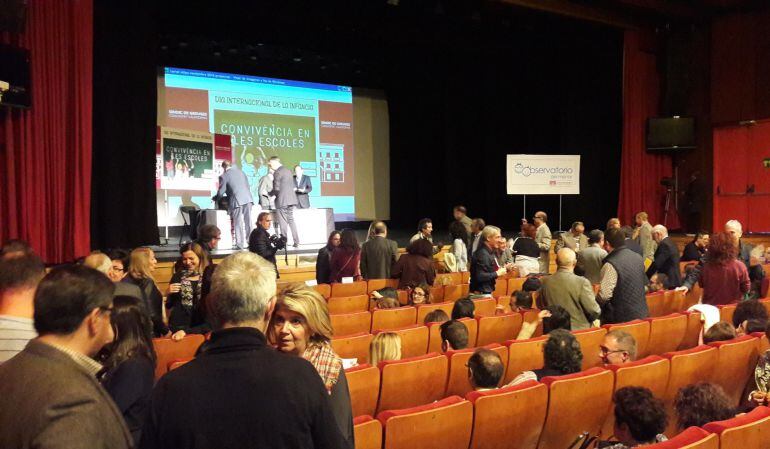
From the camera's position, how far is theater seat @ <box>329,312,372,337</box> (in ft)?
18.5

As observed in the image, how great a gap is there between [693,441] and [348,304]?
4460 millimetres

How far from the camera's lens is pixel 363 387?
3.63 metres

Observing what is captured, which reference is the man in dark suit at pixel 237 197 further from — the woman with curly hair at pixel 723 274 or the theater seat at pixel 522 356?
the theater seat at pixel 522 356

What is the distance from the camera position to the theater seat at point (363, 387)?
3.56m

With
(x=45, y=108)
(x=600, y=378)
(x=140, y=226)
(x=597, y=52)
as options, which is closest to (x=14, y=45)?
(x=45, y=108)

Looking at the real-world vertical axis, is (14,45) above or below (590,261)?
above

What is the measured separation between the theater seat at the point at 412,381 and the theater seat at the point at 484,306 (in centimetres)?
223

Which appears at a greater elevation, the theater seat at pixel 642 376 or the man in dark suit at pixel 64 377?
the man in dark suit at pixel 64 377

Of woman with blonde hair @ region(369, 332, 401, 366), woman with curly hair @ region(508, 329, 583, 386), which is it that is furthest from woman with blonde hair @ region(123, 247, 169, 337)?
woman with curly hair @ region(508, 329, 583, 386)

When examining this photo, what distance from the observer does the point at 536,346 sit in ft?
14.7

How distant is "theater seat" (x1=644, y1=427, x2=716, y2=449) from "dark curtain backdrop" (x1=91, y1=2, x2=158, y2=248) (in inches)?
352

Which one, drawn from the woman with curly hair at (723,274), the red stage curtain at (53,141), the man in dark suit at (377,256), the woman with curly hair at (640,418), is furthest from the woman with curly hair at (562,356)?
the red stage curtain at (53,141)

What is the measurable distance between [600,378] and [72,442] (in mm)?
2710

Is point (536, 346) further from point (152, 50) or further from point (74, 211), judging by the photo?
point (152, 50)
